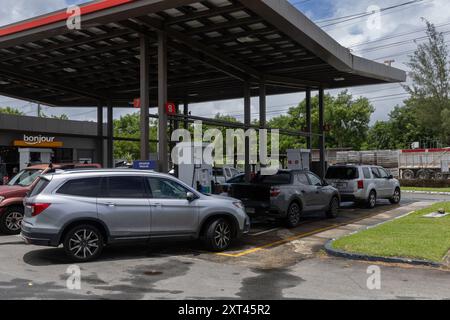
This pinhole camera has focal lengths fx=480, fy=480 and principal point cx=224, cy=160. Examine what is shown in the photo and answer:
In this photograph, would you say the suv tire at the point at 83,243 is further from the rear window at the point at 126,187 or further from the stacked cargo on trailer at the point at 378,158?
the stacked cargo on trailer at the point at 378,158

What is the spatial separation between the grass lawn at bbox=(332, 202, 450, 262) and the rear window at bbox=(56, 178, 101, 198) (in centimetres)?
504

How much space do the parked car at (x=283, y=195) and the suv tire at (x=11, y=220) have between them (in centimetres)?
586

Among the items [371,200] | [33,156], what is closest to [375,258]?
[371,200]

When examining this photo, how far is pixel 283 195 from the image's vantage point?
532 inches

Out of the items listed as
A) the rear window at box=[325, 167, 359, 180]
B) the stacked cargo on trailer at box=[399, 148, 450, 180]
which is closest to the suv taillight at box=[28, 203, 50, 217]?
the rear window at box=[325, 167, 359, 180]

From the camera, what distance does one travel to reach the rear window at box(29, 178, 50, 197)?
9016 millimetres

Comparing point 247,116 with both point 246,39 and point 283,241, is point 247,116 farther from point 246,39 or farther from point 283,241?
point 283,241

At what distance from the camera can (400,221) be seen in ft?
44.8

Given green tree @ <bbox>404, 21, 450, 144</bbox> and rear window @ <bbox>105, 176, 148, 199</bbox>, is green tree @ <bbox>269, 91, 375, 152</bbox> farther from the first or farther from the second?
rear window @ <bbox>105, 176, 148, 199</bbox>

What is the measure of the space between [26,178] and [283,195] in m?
7.20

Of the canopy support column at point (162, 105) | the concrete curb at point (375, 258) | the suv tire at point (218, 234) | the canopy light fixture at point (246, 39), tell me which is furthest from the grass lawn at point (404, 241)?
the canopy light fixture at point (246, 39)

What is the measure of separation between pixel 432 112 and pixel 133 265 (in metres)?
48.9

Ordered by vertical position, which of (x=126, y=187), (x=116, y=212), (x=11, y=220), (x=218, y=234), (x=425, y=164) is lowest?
(x=218, y=234)
